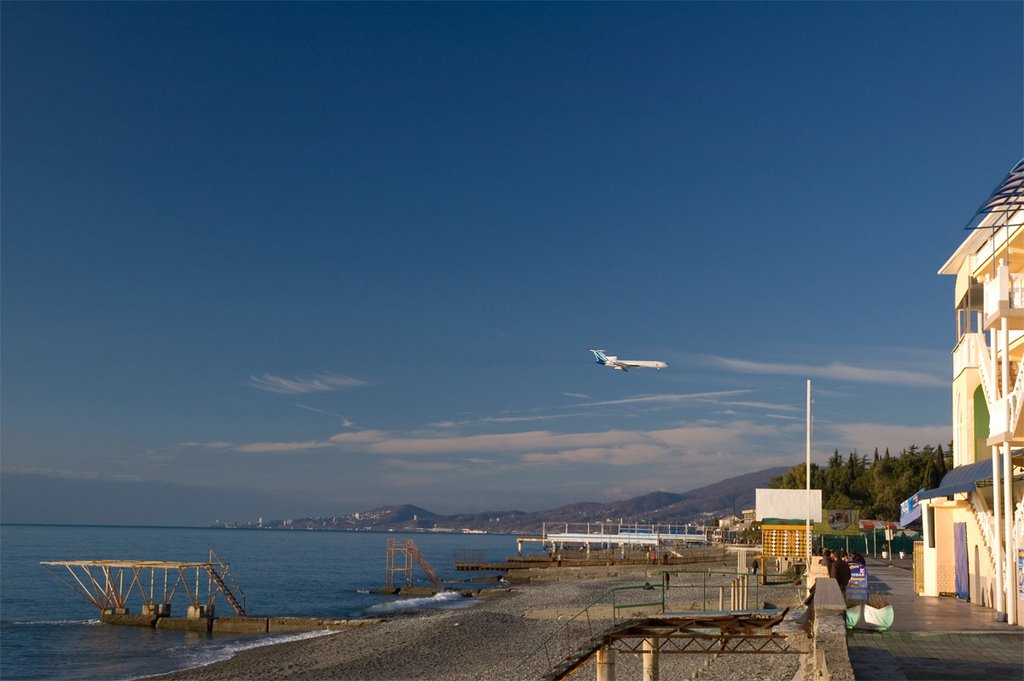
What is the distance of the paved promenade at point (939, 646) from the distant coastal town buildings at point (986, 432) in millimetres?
1145

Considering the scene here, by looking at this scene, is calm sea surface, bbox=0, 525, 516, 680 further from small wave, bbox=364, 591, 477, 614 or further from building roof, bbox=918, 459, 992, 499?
building roof, bbox=918, 459, 992, 499

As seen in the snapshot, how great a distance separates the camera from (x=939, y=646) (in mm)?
17500

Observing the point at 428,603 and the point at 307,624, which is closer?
the point at 307,624

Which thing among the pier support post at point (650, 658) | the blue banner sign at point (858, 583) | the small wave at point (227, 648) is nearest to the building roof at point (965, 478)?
the blue banner sign at point (858, 583)

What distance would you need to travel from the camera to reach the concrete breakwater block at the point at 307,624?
40.4 m

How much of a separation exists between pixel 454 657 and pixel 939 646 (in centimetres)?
1604

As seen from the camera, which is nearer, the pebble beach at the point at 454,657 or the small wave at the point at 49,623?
the pebble beach at the point at 454,657

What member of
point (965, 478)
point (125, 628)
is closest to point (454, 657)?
point (965, 478)

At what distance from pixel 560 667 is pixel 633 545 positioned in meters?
96.3

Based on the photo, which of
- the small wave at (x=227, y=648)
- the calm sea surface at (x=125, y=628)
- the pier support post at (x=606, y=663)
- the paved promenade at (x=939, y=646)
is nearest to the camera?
the pier support post at (x=606, y=663)

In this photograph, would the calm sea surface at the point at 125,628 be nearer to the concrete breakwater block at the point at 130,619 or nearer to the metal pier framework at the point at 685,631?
the concrete breakwater block at the point at 130,619

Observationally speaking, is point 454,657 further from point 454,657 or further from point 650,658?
point 650,658

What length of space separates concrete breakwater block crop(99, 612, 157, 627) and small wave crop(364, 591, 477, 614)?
12504mm

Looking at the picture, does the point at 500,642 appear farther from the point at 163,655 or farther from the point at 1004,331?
the point at 1004,331
